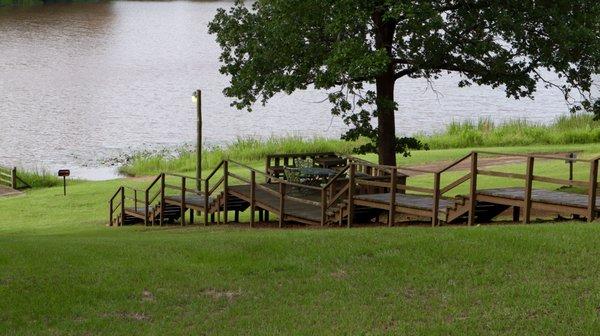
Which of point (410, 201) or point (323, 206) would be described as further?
point (323, 206)

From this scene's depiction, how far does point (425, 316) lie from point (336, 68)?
1099cm

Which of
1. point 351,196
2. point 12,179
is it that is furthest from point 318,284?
point 12,179

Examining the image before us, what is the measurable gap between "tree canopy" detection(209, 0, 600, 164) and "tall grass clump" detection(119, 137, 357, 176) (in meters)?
16.8

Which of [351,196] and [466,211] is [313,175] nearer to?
[351,196]

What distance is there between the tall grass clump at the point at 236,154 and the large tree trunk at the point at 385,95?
16.1 meters

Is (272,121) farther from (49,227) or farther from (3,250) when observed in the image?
(3,250)

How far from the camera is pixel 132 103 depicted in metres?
65.2

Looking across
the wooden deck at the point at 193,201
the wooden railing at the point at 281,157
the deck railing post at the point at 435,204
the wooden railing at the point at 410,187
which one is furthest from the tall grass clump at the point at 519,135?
the deck railing post at the point at 435,204

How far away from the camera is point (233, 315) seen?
10.9 meters

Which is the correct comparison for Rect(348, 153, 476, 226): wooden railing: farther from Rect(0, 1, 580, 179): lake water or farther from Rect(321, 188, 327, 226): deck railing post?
Rect(0, 1, 580, 179): lake water

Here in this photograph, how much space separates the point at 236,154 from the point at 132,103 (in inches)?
964

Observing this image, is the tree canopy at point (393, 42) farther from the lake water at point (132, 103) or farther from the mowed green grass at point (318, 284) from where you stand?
the lake water at point (132, 103)

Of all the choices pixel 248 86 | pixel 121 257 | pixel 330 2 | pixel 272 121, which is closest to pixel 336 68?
pixel 330 2

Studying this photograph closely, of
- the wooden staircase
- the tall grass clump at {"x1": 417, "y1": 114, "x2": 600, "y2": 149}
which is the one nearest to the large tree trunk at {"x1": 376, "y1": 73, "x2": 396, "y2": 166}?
the wooden staircase
